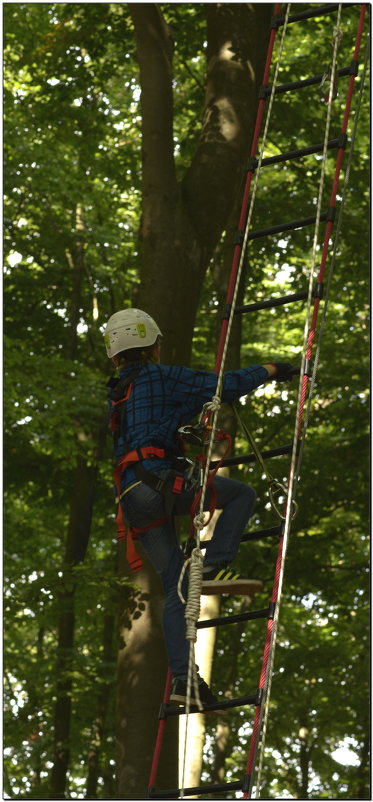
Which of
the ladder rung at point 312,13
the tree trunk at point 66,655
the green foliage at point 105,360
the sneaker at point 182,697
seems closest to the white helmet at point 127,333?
the sneaker at point 182,697

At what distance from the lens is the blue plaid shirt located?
4.96m

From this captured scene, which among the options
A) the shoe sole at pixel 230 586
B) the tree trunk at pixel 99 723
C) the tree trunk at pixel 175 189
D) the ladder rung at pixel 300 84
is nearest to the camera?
the shoe sole at pixel 230 586

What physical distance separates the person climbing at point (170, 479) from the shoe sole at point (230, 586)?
131mm

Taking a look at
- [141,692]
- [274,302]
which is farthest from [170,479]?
[141,692]

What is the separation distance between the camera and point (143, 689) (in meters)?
6.65

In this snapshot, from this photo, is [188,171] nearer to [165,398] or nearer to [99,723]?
[165,398]

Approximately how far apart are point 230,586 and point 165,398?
36.2 inches

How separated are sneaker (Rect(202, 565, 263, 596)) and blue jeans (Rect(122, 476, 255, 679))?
6.9 inches

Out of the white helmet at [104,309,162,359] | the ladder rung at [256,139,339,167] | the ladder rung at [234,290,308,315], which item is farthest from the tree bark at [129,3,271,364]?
the white helmet at [104,309,162,359]

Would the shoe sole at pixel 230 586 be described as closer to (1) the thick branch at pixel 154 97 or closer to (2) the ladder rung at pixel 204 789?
(2) the ladder rung at pixel 204 789

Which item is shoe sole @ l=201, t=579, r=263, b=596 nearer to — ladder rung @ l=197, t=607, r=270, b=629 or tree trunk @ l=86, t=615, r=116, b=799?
ladder rung @ l=197, t=607, r=270, b=629

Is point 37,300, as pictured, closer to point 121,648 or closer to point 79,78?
point 79,78

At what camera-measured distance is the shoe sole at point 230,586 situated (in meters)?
4.64

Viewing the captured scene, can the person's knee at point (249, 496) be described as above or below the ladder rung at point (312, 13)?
below
